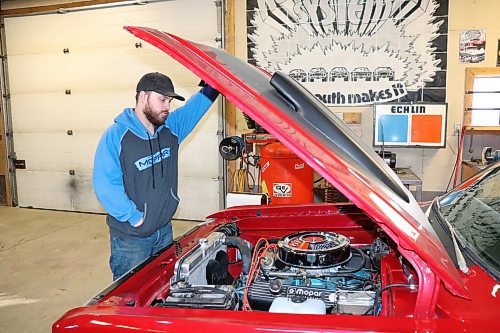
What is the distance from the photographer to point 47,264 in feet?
15.8

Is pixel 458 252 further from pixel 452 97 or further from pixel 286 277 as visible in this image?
pixel 452 97

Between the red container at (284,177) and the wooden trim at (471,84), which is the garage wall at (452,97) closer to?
the wooden trim at (471,84)

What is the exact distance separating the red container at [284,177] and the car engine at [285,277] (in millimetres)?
2692

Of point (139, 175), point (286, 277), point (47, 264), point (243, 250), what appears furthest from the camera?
point (47, 264)

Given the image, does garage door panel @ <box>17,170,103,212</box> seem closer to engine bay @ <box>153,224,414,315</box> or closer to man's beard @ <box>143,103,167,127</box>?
man's beard @ <box>143,103,167,127</box>

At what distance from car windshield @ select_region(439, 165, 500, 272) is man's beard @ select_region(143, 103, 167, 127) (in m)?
1.62

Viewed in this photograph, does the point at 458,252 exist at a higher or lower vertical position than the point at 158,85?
lower

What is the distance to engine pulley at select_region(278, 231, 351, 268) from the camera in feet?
6.06

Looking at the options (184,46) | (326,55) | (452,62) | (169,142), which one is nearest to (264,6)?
(326,55)

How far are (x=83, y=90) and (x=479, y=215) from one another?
6.46m

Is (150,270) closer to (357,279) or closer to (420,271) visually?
(357,279)

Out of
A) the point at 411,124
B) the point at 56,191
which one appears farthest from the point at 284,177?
the point at 56,191

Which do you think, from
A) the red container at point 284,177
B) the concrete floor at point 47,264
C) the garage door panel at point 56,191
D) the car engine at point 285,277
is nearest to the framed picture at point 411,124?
the red container at point 284,177

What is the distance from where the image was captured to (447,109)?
17.7ft
